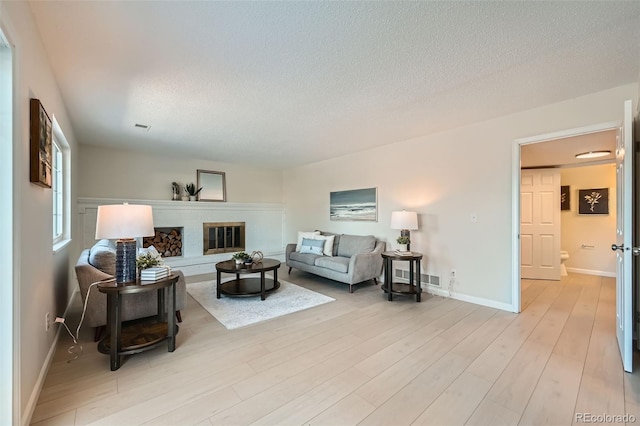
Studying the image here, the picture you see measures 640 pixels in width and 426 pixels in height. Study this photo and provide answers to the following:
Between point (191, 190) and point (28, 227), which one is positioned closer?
point (28, 227)

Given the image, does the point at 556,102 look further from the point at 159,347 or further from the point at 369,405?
the point at 159,347

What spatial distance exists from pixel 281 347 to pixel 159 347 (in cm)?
108

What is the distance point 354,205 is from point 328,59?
3.28m

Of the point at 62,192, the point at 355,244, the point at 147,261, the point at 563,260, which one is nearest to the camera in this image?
the point at 147,261

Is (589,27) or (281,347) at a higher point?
(589,27)

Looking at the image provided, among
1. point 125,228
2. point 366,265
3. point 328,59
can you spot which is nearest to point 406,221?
point 366,265

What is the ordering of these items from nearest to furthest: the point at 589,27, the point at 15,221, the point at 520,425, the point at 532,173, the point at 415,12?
the point at 15,221
the point at 520,425
the point at 415,12
the point at 589,27
the point at 532,173

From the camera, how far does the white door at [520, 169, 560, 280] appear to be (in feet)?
15.9

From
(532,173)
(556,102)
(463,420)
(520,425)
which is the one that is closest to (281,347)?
(463,420)

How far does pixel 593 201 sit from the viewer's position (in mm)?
5168

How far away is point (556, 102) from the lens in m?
2.92

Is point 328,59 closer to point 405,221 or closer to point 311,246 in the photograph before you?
point 405,221

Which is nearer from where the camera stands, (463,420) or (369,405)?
(463,420)

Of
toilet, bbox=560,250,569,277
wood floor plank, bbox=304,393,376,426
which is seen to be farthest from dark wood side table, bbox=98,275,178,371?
toilet, bbox=560,250,569,277
